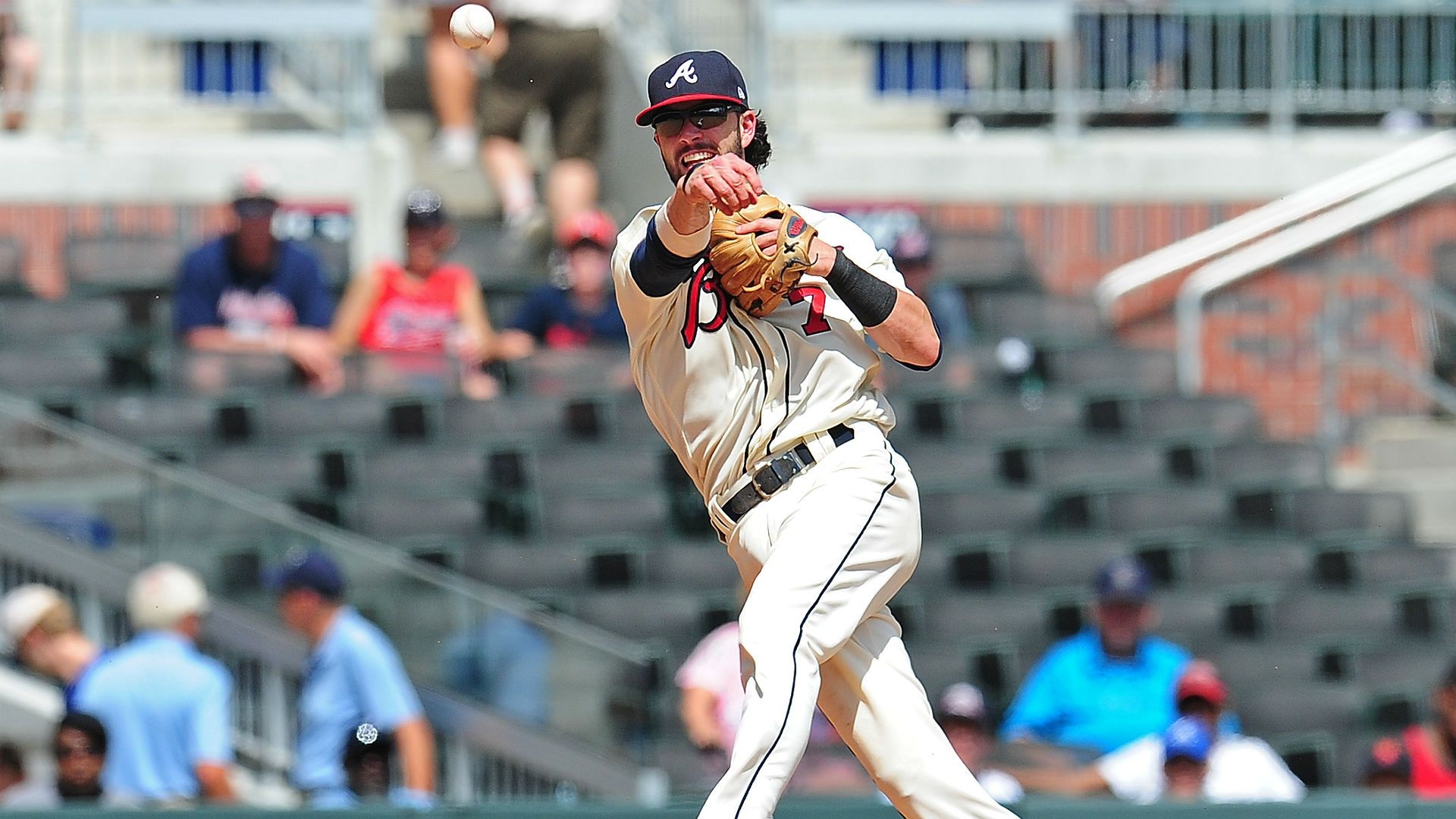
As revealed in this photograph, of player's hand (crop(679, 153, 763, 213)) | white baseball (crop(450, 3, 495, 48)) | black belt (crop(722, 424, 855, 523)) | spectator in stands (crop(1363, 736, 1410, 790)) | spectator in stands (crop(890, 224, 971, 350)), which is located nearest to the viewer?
player's hand (crop(679, 153, 763, 213))

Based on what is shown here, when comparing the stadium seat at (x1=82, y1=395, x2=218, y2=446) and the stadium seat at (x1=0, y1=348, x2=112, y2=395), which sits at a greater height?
the stadium seat at (x1=0, y1=348, x2=112, y2=395)

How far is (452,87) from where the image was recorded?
36.0 feet

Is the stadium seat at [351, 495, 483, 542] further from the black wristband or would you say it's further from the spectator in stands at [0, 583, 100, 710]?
the black wristband

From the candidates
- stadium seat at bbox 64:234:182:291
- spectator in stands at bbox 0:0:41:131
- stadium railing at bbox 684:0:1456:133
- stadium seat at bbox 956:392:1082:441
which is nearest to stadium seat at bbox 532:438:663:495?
stadium seat at bbox 956:392:1082:441

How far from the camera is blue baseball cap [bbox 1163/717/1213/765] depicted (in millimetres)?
7039

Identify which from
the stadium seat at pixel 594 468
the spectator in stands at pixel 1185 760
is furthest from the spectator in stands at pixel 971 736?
the stadium seat at pixel 594 468

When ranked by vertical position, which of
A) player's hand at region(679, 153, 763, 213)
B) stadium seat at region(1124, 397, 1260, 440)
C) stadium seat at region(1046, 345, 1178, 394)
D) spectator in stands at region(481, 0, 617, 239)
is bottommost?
stadium seat at region(1124, 397, 1260, 440)

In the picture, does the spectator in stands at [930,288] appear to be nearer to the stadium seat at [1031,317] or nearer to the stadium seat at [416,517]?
the stadium seat at [1031,317]

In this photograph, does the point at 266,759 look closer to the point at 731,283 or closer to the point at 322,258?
the point at 322,258

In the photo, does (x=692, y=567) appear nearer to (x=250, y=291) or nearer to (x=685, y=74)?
(x=250, y=291)

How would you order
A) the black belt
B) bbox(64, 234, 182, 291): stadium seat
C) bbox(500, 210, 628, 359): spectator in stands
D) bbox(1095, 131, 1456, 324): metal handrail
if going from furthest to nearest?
bbox(1095, 131, 1456, 324): metal handrail
bbox(64, 234, 182, 291): stadium seat
bbox(500, 210, 628, 359): spectator in stands
the black belt

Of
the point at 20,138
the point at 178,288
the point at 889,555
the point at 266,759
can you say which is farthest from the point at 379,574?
the point at 20,138

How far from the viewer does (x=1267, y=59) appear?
11172 mm

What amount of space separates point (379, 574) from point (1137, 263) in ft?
14.7
